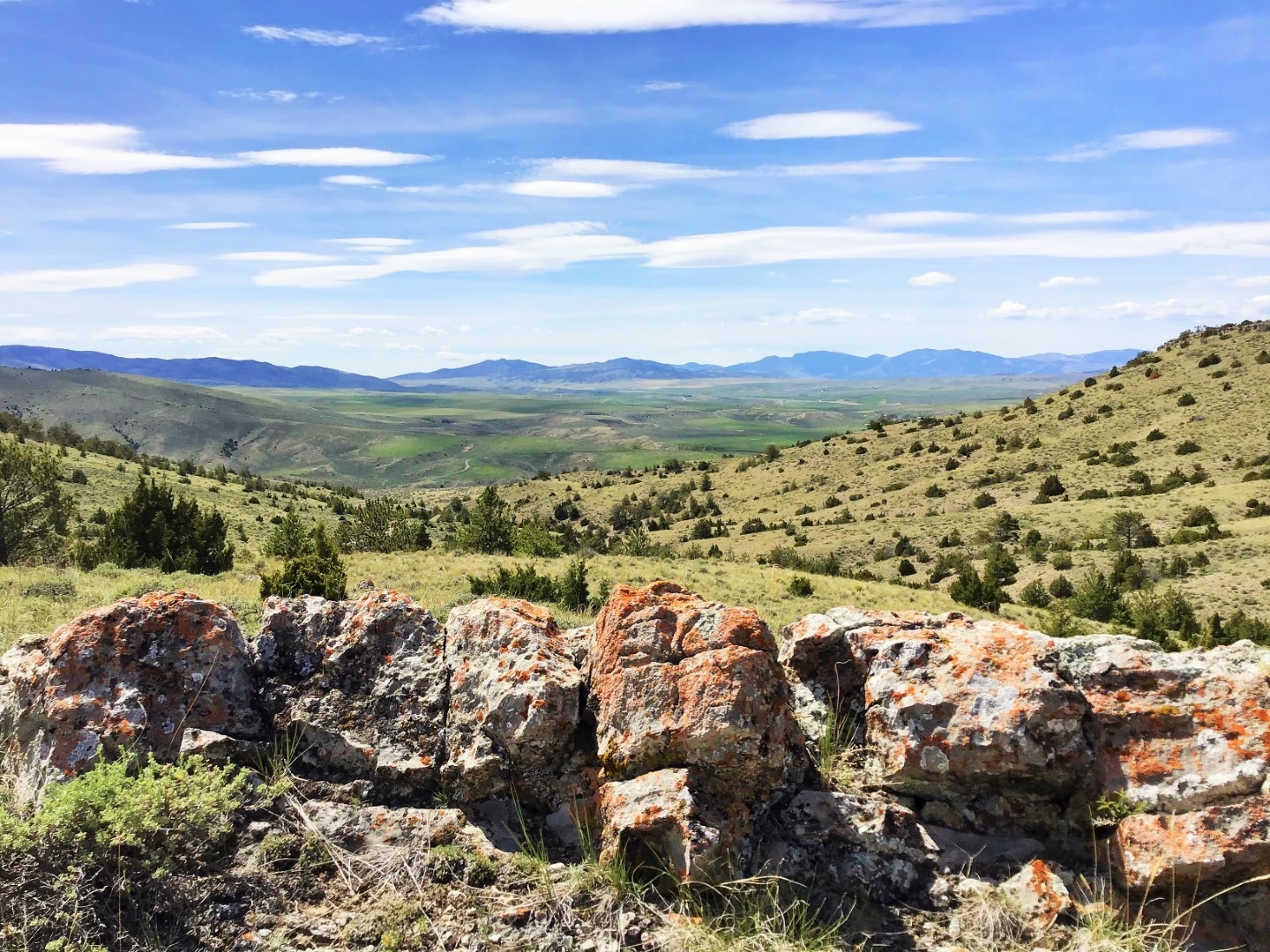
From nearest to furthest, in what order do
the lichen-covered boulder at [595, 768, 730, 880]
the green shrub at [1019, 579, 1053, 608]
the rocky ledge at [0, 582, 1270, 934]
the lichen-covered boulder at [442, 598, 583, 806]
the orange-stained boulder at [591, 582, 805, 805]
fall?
the lichen-covered boulder at [595, 768, 730, 880] < the rocky ledge at [0, 582, 1270, 934] < the orange-stained boulder at [591, 582, 805, 805] < the lichen-covered boulder at [442, 598, 583, 806] < the green shrub at [1019, 579, 1053, 608]

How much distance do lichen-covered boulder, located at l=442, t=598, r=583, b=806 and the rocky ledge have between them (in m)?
0.02

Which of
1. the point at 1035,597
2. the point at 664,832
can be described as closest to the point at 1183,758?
the point at 664,832

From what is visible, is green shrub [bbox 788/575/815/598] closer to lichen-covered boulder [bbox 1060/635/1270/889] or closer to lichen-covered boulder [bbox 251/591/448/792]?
lichen-covered boulder [bbox 1060/635/1270/889]

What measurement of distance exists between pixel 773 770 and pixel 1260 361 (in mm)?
67613

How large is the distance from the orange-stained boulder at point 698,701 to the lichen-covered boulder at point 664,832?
0.20 m

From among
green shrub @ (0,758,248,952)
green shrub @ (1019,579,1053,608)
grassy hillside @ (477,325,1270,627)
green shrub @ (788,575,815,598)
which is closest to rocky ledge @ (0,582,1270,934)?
green shrub @ (0,758,248,952)

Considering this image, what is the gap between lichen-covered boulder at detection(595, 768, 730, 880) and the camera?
14.8 feet

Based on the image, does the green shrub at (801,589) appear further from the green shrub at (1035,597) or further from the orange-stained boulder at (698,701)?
the orange-stained boulder at (698,701)

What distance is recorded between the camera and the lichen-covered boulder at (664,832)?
452 cm

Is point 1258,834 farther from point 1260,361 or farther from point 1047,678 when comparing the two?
point 1260,361

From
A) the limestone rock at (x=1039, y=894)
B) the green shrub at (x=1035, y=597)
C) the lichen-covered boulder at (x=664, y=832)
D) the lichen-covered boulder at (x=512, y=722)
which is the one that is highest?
the lichen-covered boulder at (x=512, y=722)

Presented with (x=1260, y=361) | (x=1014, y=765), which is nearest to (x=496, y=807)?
(x=1014, y=765)

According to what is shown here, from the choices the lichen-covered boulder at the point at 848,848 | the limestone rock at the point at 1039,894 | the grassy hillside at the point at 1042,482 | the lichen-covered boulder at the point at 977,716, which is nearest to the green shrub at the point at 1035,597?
the grassy hillside at the point at 1042,482

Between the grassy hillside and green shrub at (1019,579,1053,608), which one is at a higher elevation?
the grassy hillside
